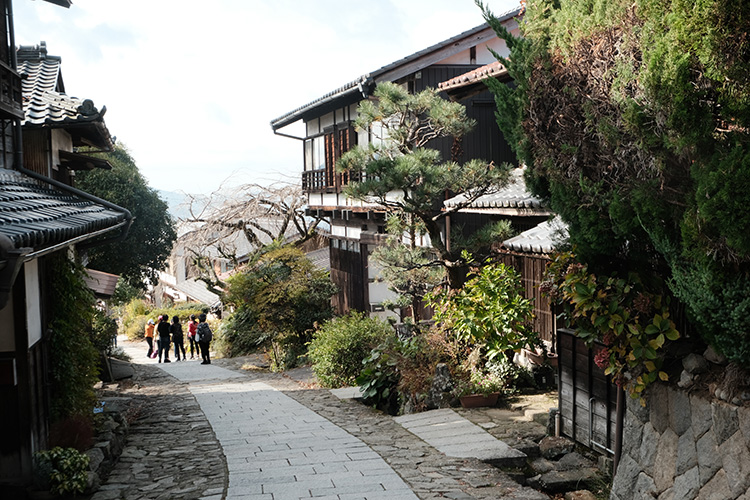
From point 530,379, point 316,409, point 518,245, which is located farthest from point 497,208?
point 316,409

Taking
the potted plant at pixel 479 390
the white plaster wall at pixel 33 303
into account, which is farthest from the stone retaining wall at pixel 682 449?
the white plaster wall at pixel 33 303

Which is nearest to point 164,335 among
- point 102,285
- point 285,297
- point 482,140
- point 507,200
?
point 285,297

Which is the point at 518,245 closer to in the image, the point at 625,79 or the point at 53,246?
the point at 625,79

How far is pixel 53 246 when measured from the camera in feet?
21.5

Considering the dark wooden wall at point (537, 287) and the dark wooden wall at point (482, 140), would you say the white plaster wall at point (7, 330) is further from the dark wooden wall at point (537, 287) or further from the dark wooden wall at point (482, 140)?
the dark wooden wall at point (482, 140)

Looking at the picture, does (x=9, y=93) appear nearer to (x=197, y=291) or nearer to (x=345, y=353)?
(x=345, y=353)

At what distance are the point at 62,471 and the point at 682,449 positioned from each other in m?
6.54

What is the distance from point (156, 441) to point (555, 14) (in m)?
8.56

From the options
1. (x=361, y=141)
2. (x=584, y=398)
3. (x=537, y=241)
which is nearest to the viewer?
(x=584, y=398)

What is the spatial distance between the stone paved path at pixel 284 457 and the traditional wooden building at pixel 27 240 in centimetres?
119

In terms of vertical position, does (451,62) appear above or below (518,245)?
above

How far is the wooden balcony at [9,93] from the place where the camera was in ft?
29.7

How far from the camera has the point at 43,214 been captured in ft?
24.1

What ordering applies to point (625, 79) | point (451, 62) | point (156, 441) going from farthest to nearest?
point (451, 62) → point (156, 441) → point (625, 79)
